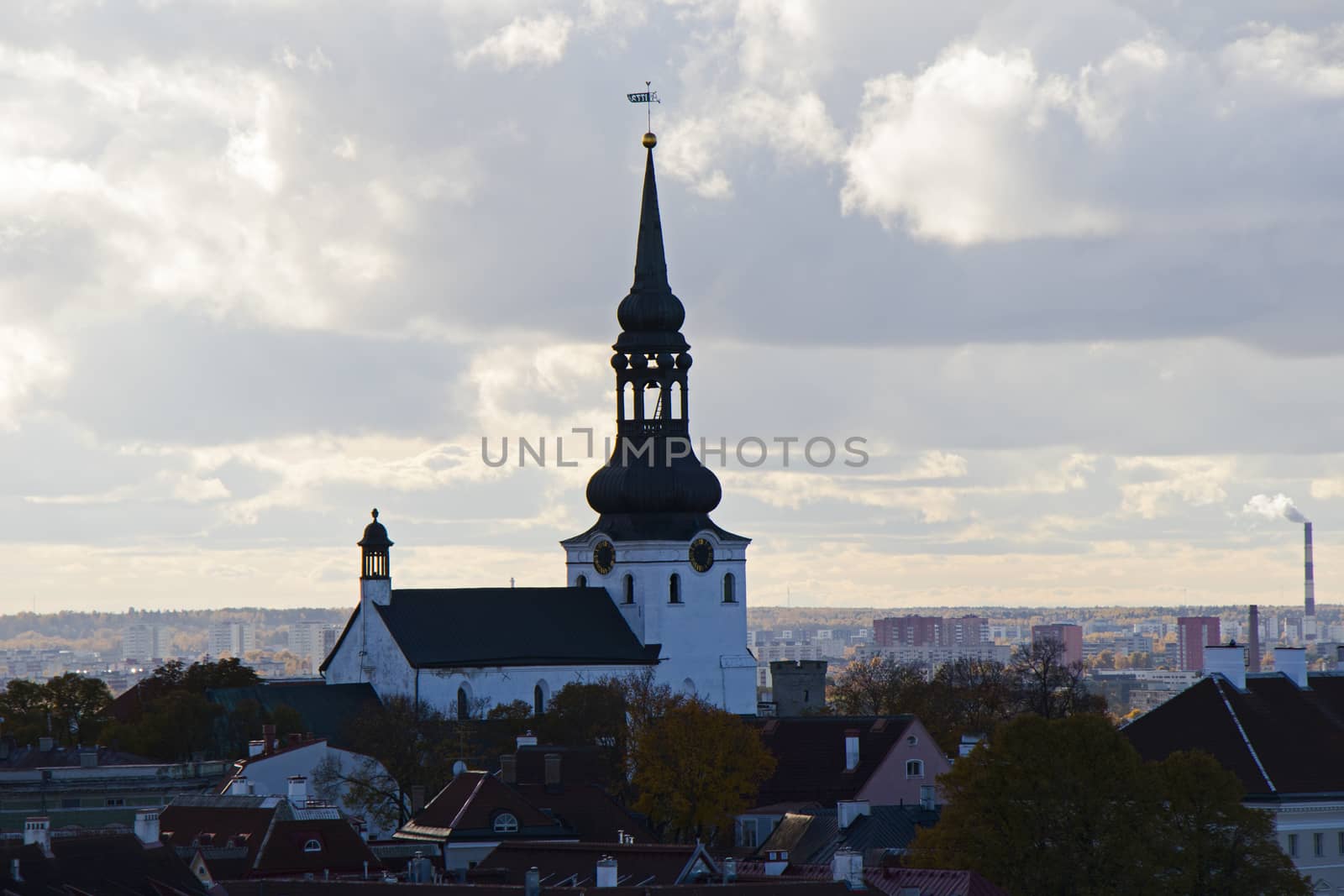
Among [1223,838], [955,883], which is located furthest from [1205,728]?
[955,883]

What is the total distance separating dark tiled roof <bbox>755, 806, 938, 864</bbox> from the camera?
8612 centimetres

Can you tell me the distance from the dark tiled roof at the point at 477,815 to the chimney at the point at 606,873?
18.5 meters

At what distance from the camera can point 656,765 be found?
4124 inches

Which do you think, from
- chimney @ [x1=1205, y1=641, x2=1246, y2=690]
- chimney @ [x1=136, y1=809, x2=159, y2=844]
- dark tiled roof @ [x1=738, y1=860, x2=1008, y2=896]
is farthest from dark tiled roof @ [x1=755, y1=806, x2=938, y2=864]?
chimney @ [x1=136, y1=809, x2=159, y2=844]

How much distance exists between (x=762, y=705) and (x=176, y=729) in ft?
144

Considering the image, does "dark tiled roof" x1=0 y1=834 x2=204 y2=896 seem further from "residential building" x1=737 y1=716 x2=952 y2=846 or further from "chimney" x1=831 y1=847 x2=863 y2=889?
"residential building" x1=737 y1=716 x2=952 y2=846

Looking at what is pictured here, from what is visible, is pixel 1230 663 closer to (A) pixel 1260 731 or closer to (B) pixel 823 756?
(A) pixel 1260 731

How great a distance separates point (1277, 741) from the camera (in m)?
89.4

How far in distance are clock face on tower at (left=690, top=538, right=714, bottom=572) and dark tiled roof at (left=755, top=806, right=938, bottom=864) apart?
4899cm

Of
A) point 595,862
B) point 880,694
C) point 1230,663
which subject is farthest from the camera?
point 880,694

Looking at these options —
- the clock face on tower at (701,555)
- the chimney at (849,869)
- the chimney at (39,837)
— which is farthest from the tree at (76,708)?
the chimney at (849,869)

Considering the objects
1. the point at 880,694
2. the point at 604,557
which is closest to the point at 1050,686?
the point at 880,694

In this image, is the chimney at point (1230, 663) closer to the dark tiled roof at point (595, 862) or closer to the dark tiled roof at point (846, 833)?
the dark tiled roof at point (846, 833)

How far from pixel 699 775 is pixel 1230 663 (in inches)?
788
